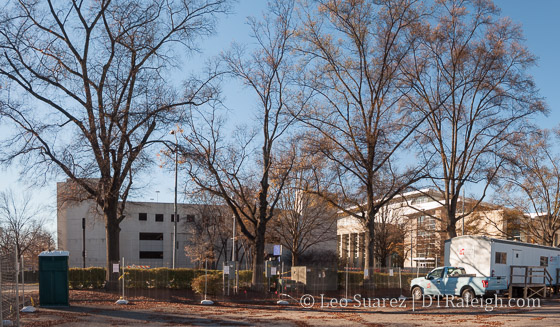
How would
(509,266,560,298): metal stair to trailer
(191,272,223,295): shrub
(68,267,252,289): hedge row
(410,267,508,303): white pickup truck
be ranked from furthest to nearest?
(509,266,560,298): metal stair to trailer
(68,267,252,289): hedge row
(191,272,223,295): shrub
(410,267,508,303): white pickup truck

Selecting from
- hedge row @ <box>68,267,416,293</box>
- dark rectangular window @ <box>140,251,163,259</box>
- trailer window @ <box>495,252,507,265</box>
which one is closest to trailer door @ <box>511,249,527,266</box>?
trailer window @ <box>495,252,507,265</box>

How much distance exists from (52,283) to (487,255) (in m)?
20.4

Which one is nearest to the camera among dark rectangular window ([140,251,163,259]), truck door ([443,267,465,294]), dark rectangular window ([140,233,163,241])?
truck door ([443,267,465,294])

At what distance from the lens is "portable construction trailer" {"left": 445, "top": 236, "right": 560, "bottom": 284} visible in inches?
1093

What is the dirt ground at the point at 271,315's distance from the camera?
56.3ft

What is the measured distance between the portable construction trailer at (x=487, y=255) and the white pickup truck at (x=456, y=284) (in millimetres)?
1099

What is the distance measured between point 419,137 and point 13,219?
41.8m

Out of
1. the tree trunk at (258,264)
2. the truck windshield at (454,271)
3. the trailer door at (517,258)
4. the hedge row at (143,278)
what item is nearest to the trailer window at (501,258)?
the trailer door at (517,258)

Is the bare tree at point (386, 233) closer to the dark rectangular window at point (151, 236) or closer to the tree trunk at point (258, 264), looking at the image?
the dark rectangular window at point (151, 236)

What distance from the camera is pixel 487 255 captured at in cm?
2773

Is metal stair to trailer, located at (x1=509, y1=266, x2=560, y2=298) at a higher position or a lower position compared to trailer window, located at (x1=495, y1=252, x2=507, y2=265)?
lower

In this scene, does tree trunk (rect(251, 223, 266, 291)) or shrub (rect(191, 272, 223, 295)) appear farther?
tree trunk (rect(251, 223, 266, 291))

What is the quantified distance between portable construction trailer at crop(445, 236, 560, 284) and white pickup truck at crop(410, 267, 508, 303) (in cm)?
110

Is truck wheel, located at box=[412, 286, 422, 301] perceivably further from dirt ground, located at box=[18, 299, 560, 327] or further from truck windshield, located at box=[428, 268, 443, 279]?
dirt ground, located at box=[18, 299, 560, 327]
